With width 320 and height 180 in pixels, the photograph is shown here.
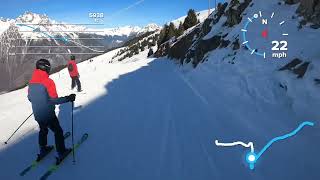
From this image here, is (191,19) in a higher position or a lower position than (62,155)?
higher

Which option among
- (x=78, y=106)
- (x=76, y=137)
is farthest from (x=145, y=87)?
(x=76, y=137)

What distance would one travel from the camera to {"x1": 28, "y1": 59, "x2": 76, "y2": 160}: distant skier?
8180 millimetres

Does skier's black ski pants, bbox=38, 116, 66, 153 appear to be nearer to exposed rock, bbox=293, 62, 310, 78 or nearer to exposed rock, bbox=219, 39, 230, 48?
exposed rock, bbox=293, 62, 310, 78

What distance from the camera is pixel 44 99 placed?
8.27m

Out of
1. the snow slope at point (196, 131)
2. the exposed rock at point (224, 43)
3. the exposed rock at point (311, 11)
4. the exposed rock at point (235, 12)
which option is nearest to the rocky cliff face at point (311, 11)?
the exposed rock at point (311, 11)

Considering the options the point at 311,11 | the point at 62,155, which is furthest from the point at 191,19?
the point at 62,155

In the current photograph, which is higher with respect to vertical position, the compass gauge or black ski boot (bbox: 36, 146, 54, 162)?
the compass gauge

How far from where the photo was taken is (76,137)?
10469 mm

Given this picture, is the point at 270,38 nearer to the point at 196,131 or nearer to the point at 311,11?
the point at 311,11

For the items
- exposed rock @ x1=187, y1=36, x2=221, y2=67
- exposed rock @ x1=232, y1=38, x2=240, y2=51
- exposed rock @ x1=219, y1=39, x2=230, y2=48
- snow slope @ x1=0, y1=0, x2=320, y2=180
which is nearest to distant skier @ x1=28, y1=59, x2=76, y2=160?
snow slope @ x1=0, y1=0, x2=320, y2=180

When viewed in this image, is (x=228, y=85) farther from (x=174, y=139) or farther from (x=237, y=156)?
(x=237, y=156)

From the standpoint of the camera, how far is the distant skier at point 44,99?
26.8ft

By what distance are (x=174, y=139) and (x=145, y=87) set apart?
12136mm

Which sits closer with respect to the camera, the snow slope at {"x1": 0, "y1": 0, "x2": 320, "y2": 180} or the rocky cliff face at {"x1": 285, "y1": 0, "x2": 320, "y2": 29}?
the snow slope at {"x1": 0, "y1": 0, "x2": 320, "y2": 180}
